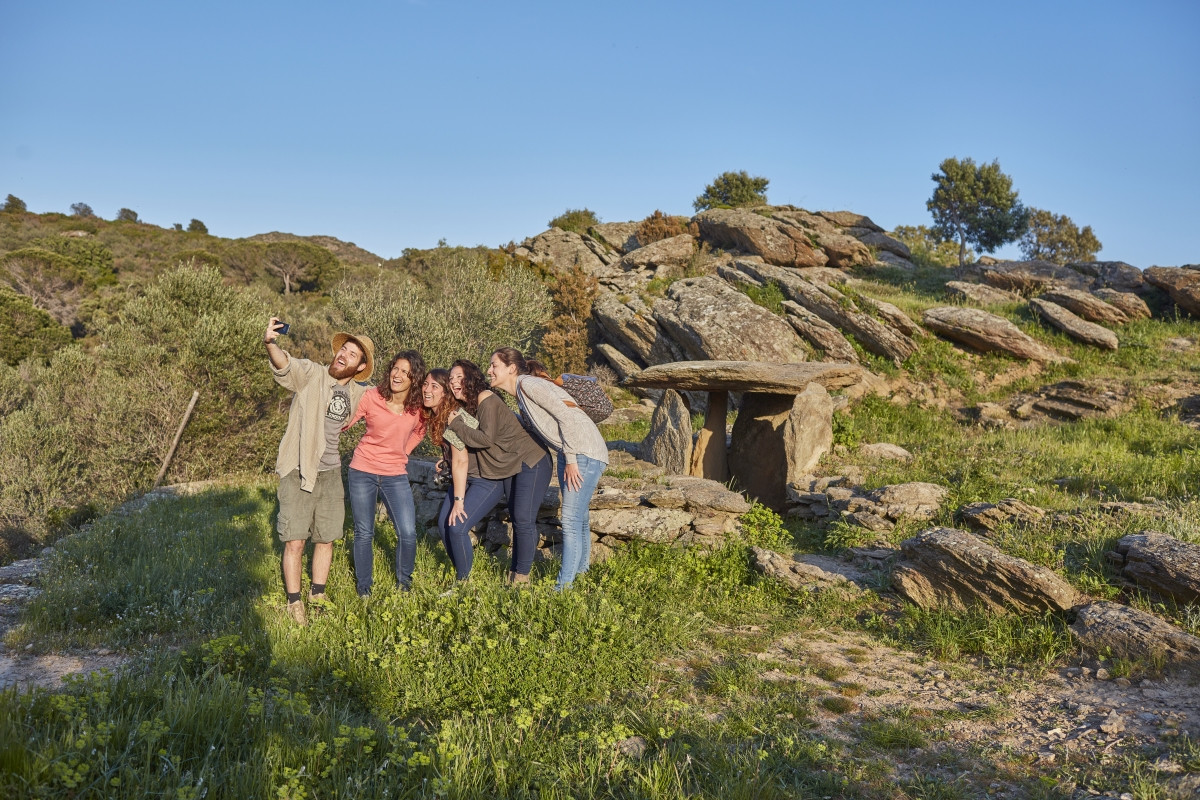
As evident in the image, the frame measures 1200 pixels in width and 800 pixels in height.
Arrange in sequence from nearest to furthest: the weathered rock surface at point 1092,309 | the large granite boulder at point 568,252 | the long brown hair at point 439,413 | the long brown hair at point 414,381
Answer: the long brown hair at point 414,381
the long brown hair at point 439,413
the weathered rock surface at point 1092,309
the large granite boulder at point 568,252

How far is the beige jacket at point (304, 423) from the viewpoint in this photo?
5.39m

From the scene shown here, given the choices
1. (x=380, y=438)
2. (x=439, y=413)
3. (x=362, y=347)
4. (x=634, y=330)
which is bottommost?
(x=380, y=438)

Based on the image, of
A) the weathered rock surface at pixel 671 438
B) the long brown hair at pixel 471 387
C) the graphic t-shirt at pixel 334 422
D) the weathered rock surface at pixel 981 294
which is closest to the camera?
the graphic t-shirt at pixel 334 422

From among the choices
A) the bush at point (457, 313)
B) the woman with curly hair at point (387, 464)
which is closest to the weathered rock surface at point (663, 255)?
the bush at point (457, 313)

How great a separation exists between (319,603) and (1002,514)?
6.45 meters

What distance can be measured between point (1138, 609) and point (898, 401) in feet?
33.1

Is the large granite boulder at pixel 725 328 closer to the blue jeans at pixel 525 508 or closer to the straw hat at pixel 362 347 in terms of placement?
the blue jeans at pixel 525 508

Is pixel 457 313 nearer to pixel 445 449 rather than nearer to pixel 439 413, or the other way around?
pixel 445 449

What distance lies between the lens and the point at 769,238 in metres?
24.7

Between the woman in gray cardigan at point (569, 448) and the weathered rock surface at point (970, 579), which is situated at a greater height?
the woman in gray cardigan at point (569, 448)

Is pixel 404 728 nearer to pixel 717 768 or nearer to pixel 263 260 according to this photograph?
pixel 717 768

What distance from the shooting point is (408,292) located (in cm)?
2156

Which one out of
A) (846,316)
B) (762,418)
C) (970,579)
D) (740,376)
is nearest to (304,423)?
(970,579)

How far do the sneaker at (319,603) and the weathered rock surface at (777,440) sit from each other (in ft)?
21.0
